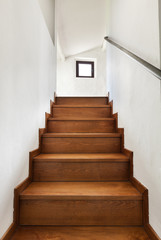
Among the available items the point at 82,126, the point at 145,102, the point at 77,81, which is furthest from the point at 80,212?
the point at 77,81

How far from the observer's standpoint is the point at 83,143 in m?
1.68

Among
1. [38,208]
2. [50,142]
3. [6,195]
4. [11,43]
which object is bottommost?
[38,208]

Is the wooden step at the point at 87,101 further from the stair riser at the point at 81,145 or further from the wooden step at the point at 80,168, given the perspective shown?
the wooden step at the point at 80,168

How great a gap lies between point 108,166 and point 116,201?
323 mm

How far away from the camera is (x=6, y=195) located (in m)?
0.97

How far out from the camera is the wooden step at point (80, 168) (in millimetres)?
1379

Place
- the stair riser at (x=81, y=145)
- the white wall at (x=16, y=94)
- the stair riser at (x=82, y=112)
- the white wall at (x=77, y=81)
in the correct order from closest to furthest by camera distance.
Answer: the white wall at (x=16, y=94) → the stair riser at (x=81, y=145) → the stair riser at (x=82, y=112) → the white wall at (x=77, y=81)

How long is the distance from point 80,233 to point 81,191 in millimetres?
246

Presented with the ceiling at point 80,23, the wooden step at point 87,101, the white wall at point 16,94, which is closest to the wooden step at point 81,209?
the white wall at point 16,94

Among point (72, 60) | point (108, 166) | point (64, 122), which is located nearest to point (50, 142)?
point (64, 122)

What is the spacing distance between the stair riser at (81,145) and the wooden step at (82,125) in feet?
1.05

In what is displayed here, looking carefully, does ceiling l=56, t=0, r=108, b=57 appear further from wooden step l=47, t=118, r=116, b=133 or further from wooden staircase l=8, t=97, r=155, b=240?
wooden staircase l=8, t=97, r=155, b=240

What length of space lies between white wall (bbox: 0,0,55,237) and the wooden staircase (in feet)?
0.45

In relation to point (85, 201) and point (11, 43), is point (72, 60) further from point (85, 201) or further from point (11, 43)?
point (85, 201)
